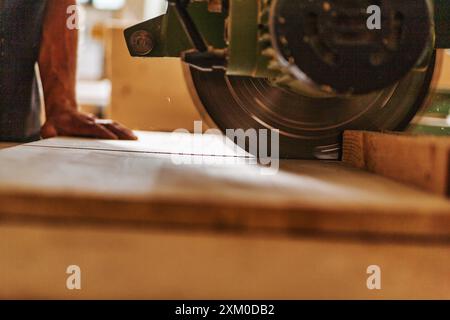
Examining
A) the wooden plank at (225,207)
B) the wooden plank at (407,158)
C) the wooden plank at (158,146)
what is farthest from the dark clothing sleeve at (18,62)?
the wooden plank at (407,158)

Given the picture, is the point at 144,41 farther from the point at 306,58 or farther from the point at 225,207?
the point at 225,207

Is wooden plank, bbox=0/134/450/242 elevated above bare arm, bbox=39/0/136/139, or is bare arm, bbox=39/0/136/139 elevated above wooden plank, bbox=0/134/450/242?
bare arm, bbox=39/0/136/139

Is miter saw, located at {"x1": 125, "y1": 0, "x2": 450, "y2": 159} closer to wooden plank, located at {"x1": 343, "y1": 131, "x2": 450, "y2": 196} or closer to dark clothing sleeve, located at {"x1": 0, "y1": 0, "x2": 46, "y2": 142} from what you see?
wooden plank, located at {"x1": 343, "y1": 131, "x2": 450, "y2": 196}

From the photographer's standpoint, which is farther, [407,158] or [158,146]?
[158,146]

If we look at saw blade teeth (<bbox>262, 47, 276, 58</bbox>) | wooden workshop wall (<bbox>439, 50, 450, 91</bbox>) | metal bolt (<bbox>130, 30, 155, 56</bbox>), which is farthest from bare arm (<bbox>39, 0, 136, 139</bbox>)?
wooden workshop wall (<bbox>439, 50, 450, 91</bbox>)

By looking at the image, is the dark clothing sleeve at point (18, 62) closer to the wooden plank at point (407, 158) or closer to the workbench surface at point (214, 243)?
the workbench surface at point (214, 243)

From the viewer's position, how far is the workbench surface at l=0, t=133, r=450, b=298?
52cm

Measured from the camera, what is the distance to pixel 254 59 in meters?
0.80

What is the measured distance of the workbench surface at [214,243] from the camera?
1.69 feet

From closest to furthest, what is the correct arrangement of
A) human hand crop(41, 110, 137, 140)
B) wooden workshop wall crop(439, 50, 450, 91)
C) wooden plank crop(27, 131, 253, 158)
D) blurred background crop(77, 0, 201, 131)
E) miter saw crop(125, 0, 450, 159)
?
1. miter saw crop(125, 0, 450, 159)
2. wooden plank crop(27, 131, 253, 158)
3. wooden workshop wall crop(439, 50, 450, 91)
4. human hand crop(41, 110, 137, 140)
5. blurred background crop(77, 0, 201, 131)

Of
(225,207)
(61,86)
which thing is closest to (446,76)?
(225,207)

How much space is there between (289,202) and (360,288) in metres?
0.14

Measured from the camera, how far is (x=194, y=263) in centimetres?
52

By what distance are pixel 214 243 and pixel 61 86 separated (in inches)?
39.5
